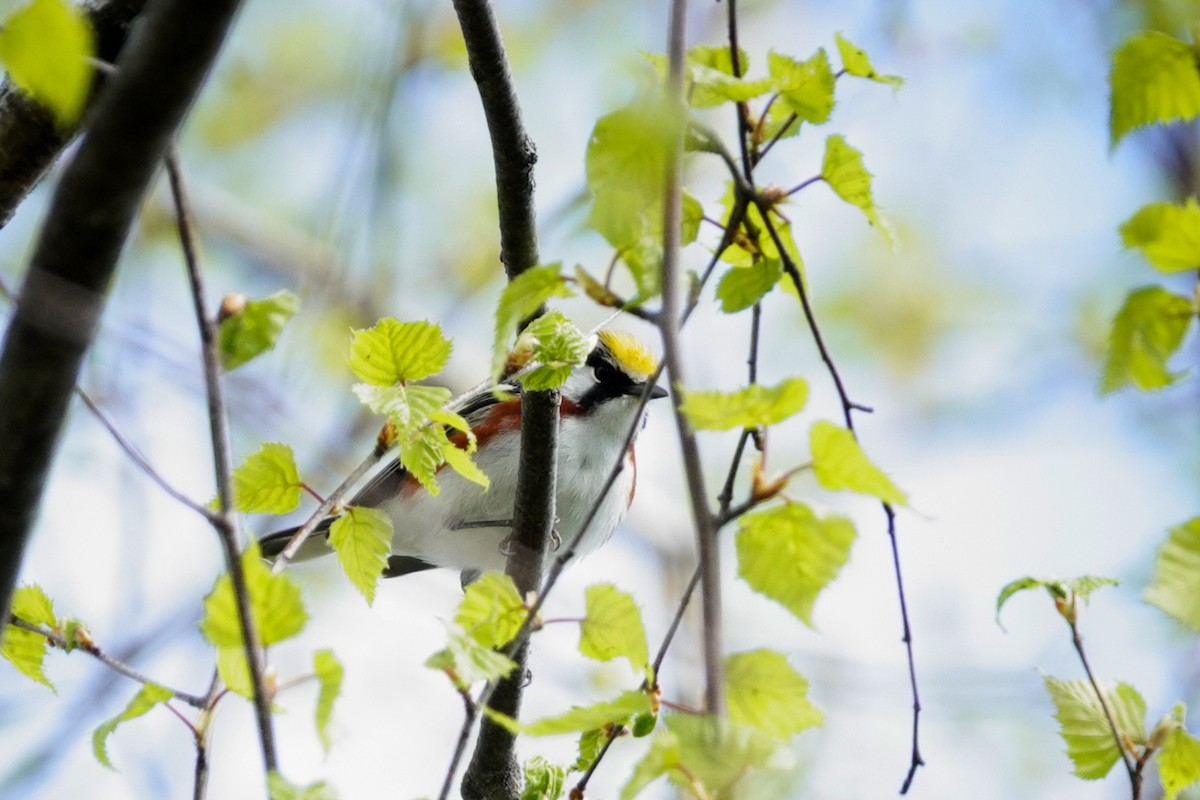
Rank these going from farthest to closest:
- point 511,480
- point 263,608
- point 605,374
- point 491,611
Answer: point 605,374 < point 511,480 < point 491,611 < point 263,608

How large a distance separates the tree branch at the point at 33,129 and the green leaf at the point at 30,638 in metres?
0.75

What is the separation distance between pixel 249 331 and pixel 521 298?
35 cm

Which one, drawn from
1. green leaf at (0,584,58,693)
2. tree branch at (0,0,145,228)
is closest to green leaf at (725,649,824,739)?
green leaf at (0,584,58,693)

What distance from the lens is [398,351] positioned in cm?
192

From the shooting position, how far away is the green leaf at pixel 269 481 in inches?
76.2

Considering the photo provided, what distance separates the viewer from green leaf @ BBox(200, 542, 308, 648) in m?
1.40

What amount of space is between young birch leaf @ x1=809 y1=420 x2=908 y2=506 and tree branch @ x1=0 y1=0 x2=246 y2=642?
2.61ft

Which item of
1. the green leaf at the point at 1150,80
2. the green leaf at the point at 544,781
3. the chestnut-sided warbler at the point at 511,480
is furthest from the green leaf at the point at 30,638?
the chestnut-sided warbler at the point at 511,480

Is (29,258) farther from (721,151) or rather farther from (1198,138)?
(1198,138)

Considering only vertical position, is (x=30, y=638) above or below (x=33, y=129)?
below

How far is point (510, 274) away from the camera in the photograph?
7.47ft

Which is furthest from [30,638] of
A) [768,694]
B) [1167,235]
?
[1167,235]

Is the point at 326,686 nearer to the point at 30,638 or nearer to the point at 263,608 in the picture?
the point at 263,608

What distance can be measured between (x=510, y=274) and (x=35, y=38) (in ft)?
Result: 4.27
